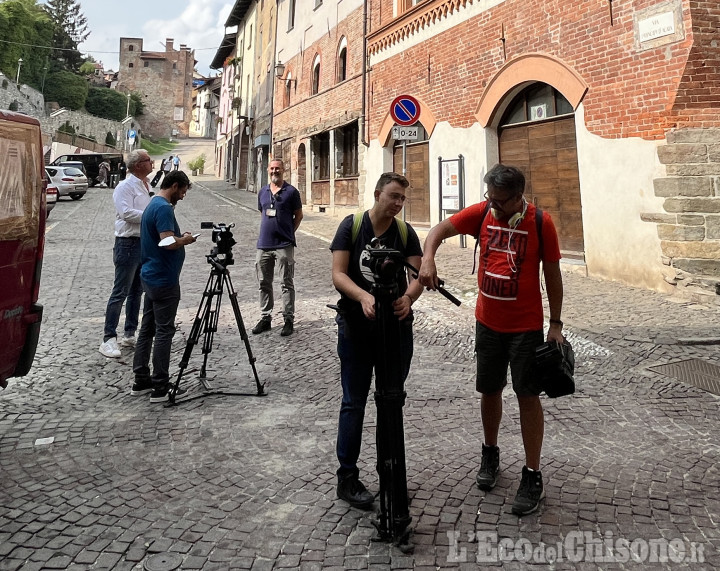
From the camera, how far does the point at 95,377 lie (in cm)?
496

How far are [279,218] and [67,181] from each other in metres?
21.6

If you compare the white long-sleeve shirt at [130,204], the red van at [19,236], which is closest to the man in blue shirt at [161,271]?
the red van at [19,236]

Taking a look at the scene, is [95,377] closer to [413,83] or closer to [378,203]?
[378,203]

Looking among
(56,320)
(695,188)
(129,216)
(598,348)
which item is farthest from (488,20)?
(56,320)

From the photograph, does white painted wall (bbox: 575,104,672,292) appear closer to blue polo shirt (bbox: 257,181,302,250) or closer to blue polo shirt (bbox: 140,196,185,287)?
blue polo shirt (bbox: 257,181,302,250)

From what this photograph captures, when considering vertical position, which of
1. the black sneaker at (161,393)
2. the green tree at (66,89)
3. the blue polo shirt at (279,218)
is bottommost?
the black sneaker at (161,393)

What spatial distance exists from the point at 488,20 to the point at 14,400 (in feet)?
36.3

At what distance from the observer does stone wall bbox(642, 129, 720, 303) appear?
733 centimetres

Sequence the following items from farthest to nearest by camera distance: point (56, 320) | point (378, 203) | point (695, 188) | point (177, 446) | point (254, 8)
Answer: point (254, 8) → point (695, 188) → point (56, 320) → point (177, 446) → point (378, 203)

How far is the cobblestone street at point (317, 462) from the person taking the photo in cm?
254

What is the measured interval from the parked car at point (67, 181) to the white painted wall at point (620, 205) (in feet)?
72.7

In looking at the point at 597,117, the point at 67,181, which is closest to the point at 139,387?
the point at 597,117

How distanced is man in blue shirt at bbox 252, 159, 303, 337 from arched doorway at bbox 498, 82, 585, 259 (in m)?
5.74

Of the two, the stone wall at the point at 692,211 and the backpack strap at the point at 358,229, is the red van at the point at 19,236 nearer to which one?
the backpack strap at the point at 358,229
